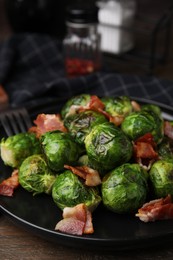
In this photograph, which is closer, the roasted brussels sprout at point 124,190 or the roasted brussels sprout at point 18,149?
the roasted brussels sprout at point 124,190

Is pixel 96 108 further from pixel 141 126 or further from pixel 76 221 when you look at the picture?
pixel 76 221

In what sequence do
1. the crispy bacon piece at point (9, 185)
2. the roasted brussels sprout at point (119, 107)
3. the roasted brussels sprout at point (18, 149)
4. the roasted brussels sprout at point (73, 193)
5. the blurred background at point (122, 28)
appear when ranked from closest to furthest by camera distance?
the roasted brussels sprout at point (73, 193), the crispy bacon piece at point (9, 185), the roasted brussels sprout at point (18, 149), the roasted brussels sprout at point (119, 107), the blurred background at point (122, 28)

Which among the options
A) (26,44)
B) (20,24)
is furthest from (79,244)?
(20,24)

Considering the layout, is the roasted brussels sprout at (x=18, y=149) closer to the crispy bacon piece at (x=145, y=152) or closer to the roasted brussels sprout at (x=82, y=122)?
the roasted brussels sprout at (x=82, y=122)

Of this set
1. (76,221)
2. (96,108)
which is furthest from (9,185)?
(96,108)

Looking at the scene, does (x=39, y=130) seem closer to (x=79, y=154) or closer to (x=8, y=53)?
(x=79, y=154)

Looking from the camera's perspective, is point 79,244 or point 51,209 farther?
point 51,209

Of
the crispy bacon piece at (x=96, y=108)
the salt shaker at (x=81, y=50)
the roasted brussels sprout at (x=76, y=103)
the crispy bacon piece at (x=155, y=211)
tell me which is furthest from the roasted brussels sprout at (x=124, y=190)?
the salt shaker at (x=81, y=50)

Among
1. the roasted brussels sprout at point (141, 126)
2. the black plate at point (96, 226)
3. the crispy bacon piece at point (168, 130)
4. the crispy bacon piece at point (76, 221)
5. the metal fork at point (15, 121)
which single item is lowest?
the metal fork at point (15, 121)
